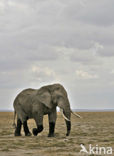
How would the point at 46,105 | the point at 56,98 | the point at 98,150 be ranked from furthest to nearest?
the point at 46,105 → the point at 56,98 → the point at 98,150

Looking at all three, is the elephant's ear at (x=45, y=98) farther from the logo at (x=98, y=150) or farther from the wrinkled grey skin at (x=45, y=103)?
the logo at (x=98, y=150)

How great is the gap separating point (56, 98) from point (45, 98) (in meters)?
0.76

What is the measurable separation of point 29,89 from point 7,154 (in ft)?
31.5

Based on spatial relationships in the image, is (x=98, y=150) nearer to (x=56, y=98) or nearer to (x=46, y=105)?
(x=56, y=98)

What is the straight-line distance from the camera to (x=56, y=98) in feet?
63.6

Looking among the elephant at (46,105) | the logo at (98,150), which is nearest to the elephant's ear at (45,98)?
the elephant at (46,105)

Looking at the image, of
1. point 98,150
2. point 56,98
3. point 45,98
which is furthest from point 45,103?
point 98,150

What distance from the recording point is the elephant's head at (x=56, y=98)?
18.9 m

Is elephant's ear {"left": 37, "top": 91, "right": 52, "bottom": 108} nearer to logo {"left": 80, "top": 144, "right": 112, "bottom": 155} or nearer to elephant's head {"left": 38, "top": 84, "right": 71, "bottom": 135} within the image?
elephant's head {"left": 38, "top": 84, "right": 71, "bottom": 135}

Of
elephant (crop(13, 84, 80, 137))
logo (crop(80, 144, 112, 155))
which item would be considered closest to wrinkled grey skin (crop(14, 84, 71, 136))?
elephant (crop(13, 84, 80, 137))

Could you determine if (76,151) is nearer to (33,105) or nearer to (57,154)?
(57,154)

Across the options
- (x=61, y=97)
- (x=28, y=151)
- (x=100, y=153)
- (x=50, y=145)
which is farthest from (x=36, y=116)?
(x=100, y=153)

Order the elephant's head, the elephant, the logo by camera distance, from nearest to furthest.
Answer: the logo, the elephant's head, the elephant

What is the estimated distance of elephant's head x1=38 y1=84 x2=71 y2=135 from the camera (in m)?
18.9
